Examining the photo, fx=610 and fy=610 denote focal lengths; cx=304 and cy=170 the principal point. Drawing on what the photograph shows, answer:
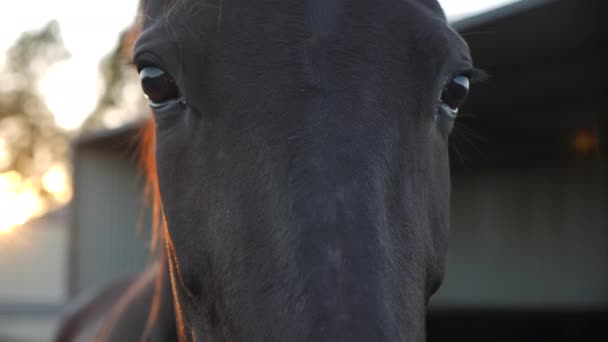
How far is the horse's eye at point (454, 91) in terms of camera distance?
170 centimetres

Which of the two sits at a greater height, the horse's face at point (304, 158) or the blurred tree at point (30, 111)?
the horse's face at point (304, 158)

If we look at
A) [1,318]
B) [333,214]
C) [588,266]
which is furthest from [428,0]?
[1,318]

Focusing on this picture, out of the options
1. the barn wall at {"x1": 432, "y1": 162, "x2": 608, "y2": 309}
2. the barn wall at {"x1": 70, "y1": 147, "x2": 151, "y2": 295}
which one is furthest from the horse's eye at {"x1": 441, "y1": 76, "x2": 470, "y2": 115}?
the barn wall at {"x1": 70, "y1": 147, "x2": 151, "y2": 295}

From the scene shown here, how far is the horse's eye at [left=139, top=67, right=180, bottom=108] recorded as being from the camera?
5.37 ft

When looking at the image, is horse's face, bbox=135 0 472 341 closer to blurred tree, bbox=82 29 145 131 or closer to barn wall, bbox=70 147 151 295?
barn wall, bbox=70 147 151 295

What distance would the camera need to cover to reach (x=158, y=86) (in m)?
1.65

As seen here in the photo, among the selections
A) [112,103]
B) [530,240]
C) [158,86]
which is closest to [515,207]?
[530,240]

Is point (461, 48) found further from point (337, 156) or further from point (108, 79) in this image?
point (108, 79)

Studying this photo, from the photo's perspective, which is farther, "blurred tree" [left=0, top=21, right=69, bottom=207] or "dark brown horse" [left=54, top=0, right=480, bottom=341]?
"blurred tree" [left=0, top=21, right=69, bottom=207]

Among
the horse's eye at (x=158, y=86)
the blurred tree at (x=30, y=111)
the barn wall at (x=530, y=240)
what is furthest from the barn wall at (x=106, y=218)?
the blurred tree at (x=30, y=111)

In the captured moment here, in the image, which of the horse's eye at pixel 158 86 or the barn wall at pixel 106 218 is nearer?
the horse's eye at pixel 158 86

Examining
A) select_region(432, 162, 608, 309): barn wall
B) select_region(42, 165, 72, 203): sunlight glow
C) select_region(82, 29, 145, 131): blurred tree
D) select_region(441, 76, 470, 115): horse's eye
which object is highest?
select_region(441, 76, 470, 115): horse's eye

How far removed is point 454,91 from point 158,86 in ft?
2.69

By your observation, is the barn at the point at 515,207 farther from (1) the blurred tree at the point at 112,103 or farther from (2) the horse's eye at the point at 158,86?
(1) the blurred tree at the point at 112,103
